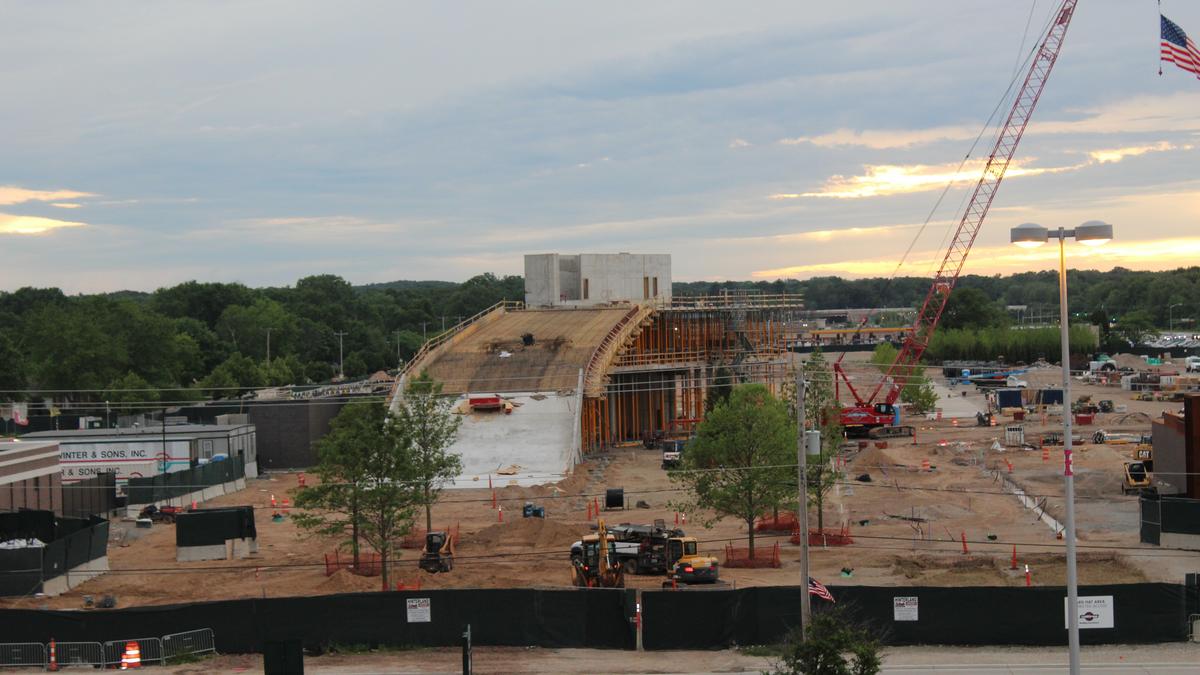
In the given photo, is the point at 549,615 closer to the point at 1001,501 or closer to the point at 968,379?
the point at 1001,501

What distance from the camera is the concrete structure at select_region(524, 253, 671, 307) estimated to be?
96.6m

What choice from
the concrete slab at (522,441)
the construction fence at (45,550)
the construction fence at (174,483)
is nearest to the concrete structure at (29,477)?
the construction fence at (45,550)

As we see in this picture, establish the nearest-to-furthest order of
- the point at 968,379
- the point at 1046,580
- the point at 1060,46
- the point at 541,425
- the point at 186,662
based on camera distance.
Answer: the point at 186,662 → the point at 1046,580 → the point at 541,425 → the point at 1060,46 → the point at 968,379

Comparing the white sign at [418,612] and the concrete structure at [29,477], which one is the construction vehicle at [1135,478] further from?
the concrete structure at [29,477]

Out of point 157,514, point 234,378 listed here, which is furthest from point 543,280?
point 157,514

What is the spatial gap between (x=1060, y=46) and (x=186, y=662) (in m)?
90.8

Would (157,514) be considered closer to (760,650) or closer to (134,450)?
(134,450)

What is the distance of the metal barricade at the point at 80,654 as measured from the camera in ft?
94.4

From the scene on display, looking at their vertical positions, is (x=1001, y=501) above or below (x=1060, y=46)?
below

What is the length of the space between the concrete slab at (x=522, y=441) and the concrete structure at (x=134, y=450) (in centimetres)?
1276

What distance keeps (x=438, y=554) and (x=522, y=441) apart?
26.0 metres

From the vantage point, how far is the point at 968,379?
456 ft

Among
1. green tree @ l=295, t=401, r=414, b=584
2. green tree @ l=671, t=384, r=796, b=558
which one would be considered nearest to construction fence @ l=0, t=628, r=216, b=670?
green tree @ l=295, t=401, r=414, b=584

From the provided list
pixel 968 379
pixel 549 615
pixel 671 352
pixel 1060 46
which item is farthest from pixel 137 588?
pixel 968 379
